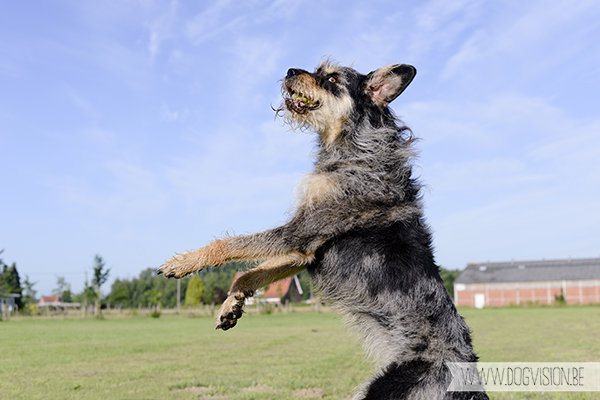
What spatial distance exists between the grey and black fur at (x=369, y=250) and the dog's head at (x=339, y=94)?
1 centimetres

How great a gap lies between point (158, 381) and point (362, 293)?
599 centimetres

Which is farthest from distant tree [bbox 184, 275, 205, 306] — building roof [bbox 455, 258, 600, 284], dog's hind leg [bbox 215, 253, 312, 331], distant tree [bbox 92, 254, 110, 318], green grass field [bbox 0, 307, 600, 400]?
dog's hind leg [bbox 215, 253, 312, 331]

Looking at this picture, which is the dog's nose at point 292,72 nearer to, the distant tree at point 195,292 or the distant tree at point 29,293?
the distant tree at point 29,293

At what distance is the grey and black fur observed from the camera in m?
3.48

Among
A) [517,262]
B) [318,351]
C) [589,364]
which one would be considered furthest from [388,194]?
[517,262]

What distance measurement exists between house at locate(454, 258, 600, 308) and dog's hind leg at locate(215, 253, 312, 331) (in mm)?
76533

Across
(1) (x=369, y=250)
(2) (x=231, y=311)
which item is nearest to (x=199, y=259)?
(2) (x=231, y=311)

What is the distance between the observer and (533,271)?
78.2 metres

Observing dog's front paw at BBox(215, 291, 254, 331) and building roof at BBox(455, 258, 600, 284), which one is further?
building roof at BBox(455, 258, 600, 284)

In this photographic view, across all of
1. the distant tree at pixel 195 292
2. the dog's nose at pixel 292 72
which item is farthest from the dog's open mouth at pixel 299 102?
the distant tree at pixel 195 292

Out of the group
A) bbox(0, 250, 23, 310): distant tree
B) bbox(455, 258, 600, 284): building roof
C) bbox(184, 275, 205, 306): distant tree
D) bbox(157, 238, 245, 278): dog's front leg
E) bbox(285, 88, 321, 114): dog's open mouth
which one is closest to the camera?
bbox(157, 238, 245, 278): dog's front leg

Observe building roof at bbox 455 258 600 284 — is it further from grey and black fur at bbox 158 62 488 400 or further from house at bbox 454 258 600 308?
grey and black fur at bbox 158 62 488 400

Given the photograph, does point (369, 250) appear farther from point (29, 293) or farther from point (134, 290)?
point (134, 290)

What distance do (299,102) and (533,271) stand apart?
8446 centimetres
